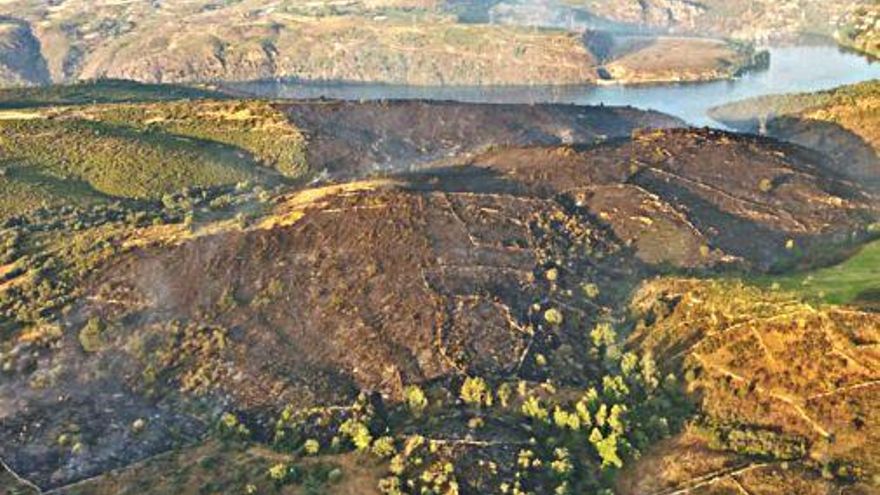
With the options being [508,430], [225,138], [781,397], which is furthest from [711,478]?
[225,138]

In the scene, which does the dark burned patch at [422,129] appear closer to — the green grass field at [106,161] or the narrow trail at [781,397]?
the green grass field at [106,161]

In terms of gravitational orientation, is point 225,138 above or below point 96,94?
below

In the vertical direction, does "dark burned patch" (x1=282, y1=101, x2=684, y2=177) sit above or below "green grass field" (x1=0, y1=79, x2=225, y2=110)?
below

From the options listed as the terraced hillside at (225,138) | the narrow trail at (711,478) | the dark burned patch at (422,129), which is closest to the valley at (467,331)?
the narrow trail at (711,478)

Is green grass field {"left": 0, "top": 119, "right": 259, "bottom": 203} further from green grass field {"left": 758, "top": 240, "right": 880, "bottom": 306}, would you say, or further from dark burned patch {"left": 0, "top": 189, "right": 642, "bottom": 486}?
green grass field {"left": 758, "top": 240, "right": 880, "bottom": 306}

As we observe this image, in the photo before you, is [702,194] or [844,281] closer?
[844,281]

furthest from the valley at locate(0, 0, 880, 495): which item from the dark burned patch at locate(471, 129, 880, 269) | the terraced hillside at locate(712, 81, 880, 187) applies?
the terraced hillside at locate(712, 81, 880, 187)

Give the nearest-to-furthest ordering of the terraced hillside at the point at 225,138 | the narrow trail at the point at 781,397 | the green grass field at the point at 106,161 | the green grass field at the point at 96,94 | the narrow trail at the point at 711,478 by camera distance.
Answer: the narrow trail at the point at 711,478
the narrow trail at the point at 781,397
the green grass field at the point at 106,161
the terraced hillside at the point at 225,138
the green grass field at the point at 96,94

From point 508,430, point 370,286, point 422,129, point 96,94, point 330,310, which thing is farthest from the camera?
point 96,94

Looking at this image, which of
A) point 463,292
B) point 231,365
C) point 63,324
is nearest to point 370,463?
point 231,365

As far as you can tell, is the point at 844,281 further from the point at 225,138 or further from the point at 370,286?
the point at 225,138
